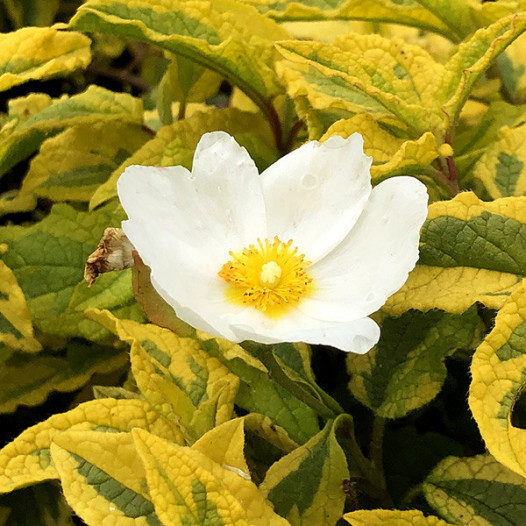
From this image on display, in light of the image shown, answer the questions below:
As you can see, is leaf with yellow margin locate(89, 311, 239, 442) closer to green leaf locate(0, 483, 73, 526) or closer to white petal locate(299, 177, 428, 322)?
white petal locate(299, 177, 428, 322)

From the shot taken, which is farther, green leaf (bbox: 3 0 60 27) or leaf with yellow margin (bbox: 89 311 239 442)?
green leaf (bbox: 3 0 60 27)

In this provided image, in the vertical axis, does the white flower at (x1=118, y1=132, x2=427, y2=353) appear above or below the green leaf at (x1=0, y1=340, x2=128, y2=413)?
above

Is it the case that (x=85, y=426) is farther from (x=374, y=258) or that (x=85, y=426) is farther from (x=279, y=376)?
(x=374, y=258)

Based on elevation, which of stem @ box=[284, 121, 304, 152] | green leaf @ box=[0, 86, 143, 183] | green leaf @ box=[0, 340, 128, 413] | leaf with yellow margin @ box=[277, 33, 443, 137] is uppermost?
leaf with yellow margin @ box=[277, 33, 443, 137]

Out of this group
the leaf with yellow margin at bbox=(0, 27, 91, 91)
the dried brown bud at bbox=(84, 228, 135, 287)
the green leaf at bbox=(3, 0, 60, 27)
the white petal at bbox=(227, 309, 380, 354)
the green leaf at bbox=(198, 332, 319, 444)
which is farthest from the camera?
the green leaf at bbox=(3, 0, 60, 27)

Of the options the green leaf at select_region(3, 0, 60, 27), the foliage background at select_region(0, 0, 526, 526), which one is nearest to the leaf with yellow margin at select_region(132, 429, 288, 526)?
the foliage background at select_region(0, 0, 526, 526)

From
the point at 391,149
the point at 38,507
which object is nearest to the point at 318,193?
the point at 391,149

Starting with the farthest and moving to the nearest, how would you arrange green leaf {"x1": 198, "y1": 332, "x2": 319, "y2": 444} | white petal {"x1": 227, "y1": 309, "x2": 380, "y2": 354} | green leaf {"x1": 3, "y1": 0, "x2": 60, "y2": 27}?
green leaf {"x1": 3, "y1": 0, "x2": 60, "y2": 27} < green leaf {"x1": 198, "y1": 332, "x2": 319, "y2": 444} < white petal {"x1": 227, "y1": 309, "x2": 380, "y2": 354}
